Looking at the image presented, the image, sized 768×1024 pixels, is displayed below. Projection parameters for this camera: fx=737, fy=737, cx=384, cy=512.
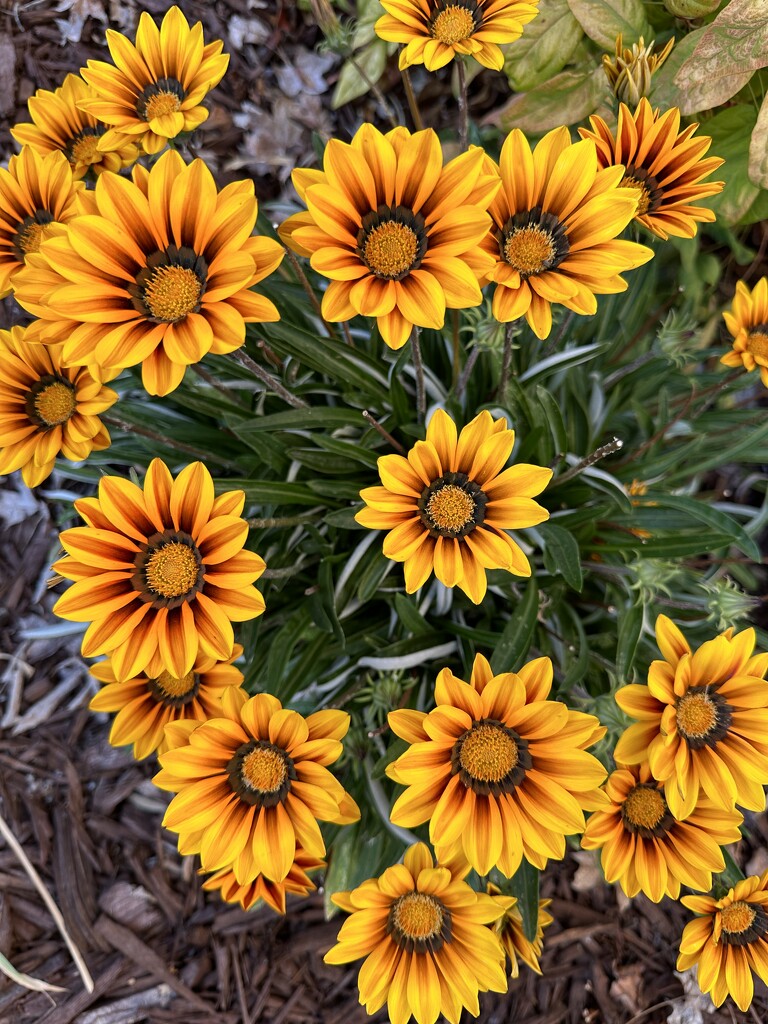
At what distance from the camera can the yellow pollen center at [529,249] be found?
107 cm

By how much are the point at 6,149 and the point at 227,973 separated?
2475mm

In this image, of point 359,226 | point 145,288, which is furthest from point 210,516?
point 359,226

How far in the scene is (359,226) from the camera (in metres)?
1.06

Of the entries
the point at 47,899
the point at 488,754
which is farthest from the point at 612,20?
the point at 47,899

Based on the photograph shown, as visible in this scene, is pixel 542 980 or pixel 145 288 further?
pixel 542 980

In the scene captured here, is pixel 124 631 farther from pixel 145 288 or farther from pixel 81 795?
pixel 81 795

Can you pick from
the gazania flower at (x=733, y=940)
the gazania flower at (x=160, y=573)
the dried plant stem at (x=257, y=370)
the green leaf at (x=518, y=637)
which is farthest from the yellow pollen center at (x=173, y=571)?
the gazania flower at (x=733, y=940)

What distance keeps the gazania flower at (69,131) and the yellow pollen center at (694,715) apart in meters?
1.36

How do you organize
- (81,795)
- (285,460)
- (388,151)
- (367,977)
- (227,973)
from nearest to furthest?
(388,151)
(367,977)
(285,460)
(227,973)
(81,795)

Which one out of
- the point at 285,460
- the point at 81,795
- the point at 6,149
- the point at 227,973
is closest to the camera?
the point at 285,460

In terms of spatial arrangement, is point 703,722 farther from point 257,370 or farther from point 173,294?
point 173,294

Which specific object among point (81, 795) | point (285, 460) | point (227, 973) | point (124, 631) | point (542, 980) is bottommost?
point (542, 980)

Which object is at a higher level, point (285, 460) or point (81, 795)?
point (285, 460)

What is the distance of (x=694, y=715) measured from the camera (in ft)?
3.80
